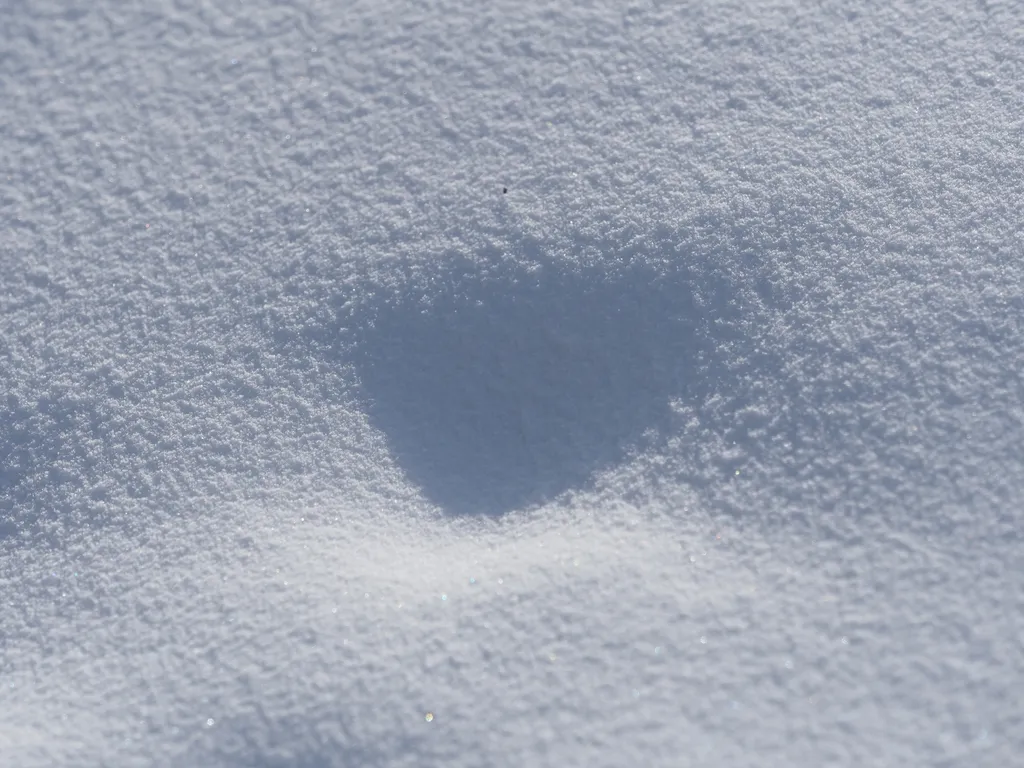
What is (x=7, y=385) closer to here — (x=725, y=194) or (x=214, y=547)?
(x=214, y=547)

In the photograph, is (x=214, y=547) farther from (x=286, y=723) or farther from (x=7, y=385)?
(x=7, y=385)

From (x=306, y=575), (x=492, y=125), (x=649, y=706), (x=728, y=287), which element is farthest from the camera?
(x=492, y=125)

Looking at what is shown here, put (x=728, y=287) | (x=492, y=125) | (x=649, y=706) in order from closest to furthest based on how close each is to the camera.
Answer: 1. (x=649, y=706)
2. (x=728, y=287)
3. (x=492, y=125)

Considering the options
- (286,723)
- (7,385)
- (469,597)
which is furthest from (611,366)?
(7,385)

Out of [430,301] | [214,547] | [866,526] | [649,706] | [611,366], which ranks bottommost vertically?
[649,706]

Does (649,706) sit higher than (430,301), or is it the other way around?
(430,301)

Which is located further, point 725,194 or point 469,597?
point 725,194
